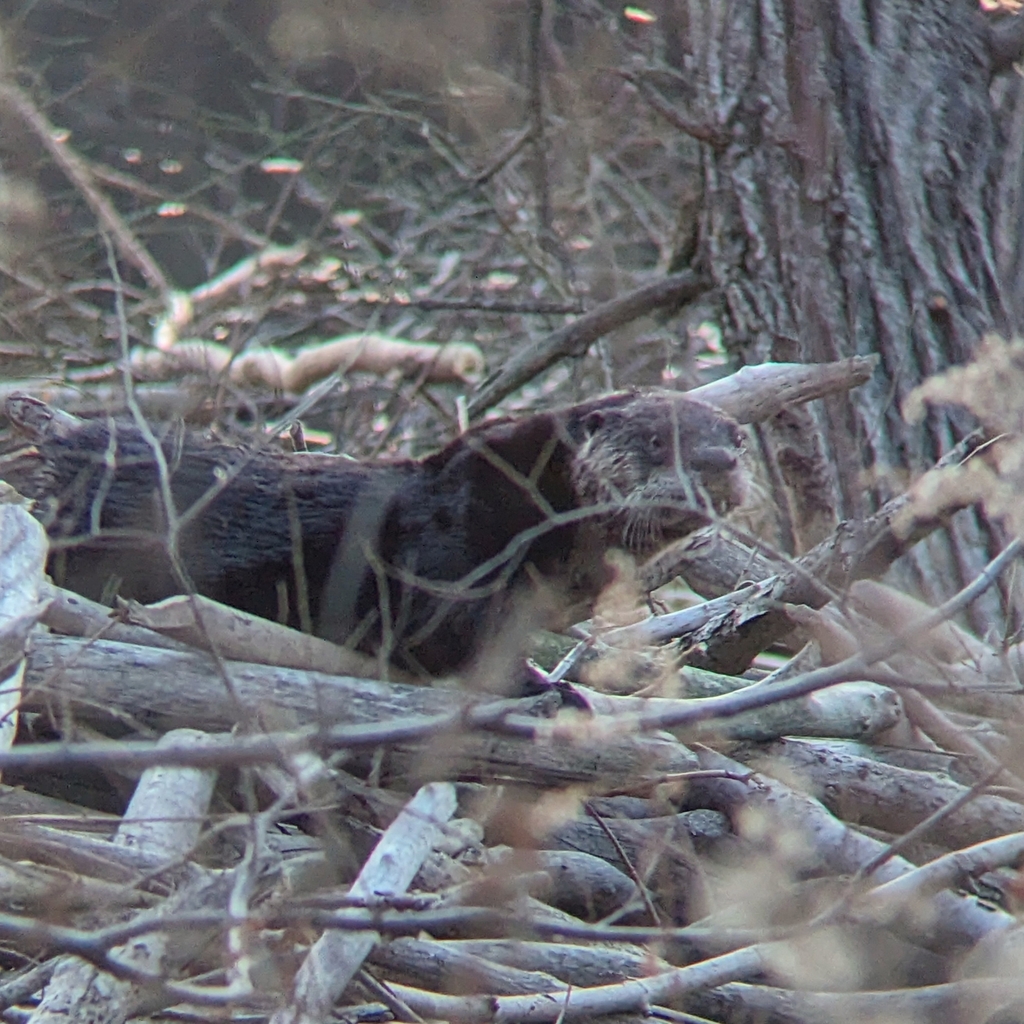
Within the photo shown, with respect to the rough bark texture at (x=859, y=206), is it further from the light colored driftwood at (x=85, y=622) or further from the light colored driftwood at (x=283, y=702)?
the light colored driftwood at (x=85, y=622)

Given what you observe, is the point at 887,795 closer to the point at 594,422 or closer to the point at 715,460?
the point at 715,460

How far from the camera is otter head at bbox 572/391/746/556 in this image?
329 cm

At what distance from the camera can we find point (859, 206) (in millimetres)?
4500

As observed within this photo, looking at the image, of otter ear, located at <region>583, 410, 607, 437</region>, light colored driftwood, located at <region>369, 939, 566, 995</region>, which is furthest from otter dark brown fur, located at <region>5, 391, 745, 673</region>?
light colored driftwood, located at <region>369, 939, 566, 995</region>

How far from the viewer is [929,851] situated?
329cm

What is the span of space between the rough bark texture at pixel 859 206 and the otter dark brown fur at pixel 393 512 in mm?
953

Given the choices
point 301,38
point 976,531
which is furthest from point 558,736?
point 301,38

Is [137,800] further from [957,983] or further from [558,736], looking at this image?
[957,983]

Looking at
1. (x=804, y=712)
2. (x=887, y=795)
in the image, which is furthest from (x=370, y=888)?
(x=887, y=795)

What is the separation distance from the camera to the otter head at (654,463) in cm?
329

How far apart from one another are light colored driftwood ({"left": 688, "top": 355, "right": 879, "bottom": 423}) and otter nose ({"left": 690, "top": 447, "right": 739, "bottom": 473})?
0.31 metres

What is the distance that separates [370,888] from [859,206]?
297 centimetres

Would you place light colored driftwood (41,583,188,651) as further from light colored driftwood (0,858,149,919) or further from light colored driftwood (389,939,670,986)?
light colored driftwood (389,939,670,986)

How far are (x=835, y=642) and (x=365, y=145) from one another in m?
4.13
